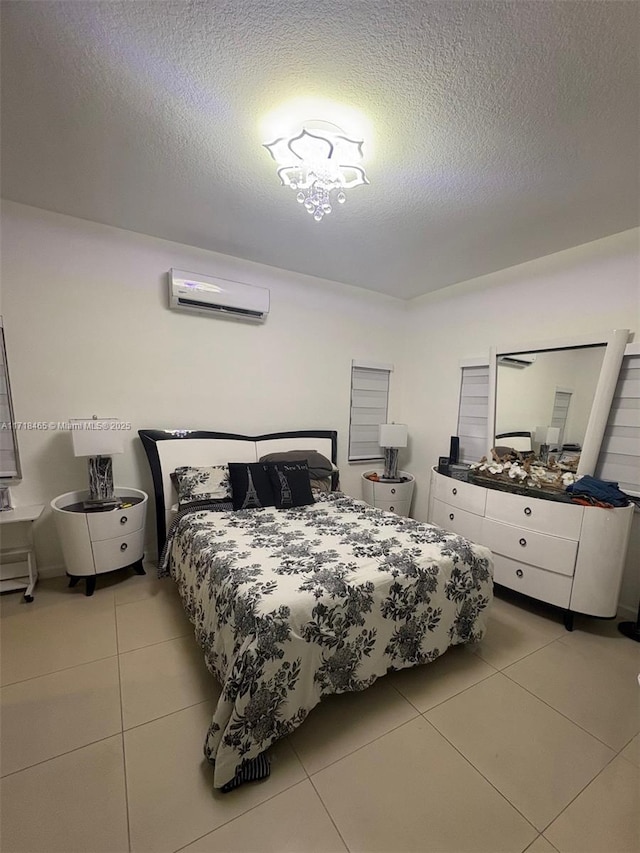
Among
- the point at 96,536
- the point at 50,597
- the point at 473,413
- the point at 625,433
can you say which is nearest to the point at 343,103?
the point at 625,433

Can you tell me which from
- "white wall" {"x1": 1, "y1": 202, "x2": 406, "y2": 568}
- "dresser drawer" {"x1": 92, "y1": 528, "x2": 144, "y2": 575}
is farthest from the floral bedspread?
"white wall" {"x1": 1, "y1": 202, "x2": 406, "y2": 568}

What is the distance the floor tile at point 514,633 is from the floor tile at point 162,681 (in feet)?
5.08

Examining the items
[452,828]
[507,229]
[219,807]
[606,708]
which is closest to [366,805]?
[452,828]

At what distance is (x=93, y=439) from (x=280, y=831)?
232cm

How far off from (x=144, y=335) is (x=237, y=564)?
6.96 ft

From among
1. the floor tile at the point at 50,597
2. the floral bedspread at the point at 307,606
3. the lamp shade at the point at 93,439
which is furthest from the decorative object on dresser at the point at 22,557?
the floral bedspread at the point at 307,606

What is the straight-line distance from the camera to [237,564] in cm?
173

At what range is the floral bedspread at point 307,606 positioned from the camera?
1.31m

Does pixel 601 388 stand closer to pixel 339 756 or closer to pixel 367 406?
pixel 367 406

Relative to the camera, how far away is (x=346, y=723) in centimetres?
156

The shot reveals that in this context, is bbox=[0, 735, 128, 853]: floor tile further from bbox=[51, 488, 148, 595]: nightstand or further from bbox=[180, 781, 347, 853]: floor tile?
bbox=[51, 488, 148, 595]: nightstand

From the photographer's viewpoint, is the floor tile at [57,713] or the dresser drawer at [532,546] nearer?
the floor tile at [57,713]

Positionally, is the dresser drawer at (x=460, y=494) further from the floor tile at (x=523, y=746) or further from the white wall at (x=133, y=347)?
the white wall at (x=133, y=347)

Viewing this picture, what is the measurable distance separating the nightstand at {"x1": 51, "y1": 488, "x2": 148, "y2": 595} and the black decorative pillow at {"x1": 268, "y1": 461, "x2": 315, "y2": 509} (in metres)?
1.00
